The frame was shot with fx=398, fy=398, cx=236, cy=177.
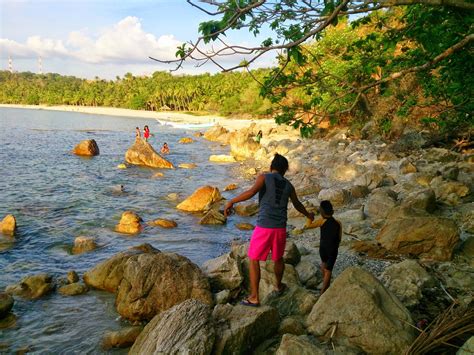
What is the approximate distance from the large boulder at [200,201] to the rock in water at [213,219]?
145 cm

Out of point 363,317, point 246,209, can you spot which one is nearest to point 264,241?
point 363,317

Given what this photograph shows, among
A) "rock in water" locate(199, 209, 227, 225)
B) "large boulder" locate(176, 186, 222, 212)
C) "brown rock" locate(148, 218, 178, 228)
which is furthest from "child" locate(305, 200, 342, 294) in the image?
"large boulder" locate(176, 186, 222, 212)

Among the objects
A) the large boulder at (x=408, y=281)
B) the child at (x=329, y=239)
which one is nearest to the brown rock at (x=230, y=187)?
the large boulder at (x=408, y=281)

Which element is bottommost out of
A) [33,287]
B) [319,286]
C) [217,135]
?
[33,287]

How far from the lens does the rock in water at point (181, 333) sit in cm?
439

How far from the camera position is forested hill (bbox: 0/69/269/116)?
78.0 m

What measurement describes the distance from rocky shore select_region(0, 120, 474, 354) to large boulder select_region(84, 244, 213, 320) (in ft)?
0.06

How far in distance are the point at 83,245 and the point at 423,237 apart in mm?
8235

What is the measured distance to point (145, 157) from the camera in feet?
84.1

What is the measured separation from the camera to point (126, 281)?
22.9 feet

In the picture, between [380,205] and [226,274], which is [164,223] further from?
[380,205]

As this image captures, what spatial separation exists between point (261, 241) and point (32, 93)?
14448cm

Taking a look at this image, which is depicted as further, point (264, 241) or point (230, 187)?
point (230, 187)

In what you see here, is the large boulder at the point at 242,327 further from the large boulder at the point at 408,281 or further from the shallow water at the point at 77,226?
the shallow water at the point at 77,226
